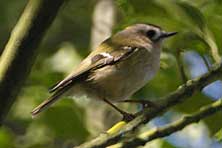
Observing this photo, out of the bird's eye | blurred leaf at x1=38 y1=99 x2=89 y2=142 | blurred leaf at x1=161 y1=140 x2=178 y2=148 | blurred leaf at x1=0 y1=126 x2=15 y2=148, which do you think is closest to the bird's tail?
blurred leaf at x1=38 y1=99 x2=89 y2=142

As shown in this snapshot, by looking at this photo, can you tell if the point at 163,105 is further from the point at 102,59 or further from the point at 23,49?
the point at 102,59

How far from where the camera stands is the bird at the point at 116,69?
6.15 feet

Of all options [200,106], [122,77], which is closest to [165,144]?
[200,106]

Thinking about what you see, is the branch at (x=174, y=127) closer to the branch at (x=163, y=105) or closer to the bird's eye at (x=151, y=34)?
the branch at (x=163, y=105)

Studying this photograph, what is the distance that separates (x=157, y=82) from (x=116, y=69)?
1.49ft

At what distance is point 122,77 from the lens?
6.48 ft

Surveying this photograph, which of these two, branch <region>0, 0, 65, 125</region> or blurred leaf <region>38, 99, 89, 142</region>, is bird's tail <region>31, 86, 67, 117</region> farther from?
branch <region>0, 0, 65, 125</region>

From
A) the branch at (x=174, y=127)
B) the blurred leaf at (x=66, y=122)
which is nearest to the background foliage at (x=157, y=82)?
the blurred leaf at (x=66, y=122)

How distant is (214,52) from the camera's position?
1.12 metres

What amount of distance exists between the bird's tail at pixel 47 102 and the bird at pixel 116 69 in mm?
79

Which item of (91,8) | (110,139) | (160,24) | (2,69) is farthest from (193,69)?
(91,8)

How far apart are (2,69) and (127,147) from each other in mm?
362

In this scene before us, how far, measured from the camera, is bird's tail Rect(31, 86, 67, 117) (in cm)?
161

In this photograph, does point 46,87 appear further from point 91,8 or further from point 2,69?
point 91,8
